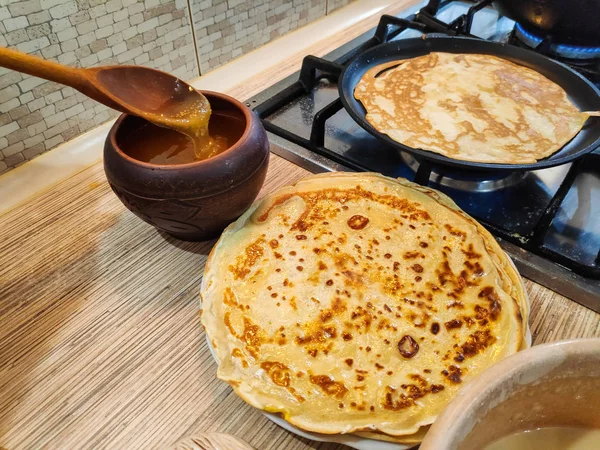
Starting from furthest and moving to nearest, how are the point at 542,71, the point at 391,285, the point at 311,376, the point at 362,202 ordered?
1. the point at 542,71
2. the point at 362,202
3. the point at 391,285
4. the point at 311,376

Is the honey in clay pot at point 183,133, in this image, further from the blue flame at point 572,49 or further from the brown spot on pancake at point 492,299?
the blue flame at point 572,49

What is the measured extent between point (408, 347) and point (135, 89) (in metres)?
0.56

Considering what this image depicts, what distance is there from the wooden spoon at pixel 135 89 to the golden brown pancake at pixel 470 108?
1.22ft

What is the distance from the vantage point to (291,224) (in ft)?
2.53

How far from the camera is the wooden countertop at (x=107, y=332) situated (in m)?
0.60

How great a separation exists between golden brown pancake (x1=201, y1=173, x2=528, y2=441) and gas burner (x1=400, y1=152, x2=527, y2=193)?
175mm

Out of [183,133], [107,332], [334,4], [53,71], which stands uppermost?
[53,71]

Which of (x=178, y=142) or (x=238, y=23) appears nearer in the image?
(x=178, y=142)

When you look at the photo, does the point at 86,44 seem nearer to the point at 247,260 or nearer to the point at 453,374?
the point at 247,260

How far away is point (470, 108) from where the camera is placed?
1052 mm

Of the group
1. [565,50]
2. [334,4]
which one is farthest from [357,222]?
[334,4]

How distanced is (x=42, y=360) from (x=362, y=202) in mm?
538

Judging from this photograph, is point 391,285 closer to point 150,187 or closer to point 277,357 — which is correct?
point 277,357

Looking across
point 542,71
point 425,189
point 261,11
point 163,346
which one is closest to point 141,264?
point 163,346
